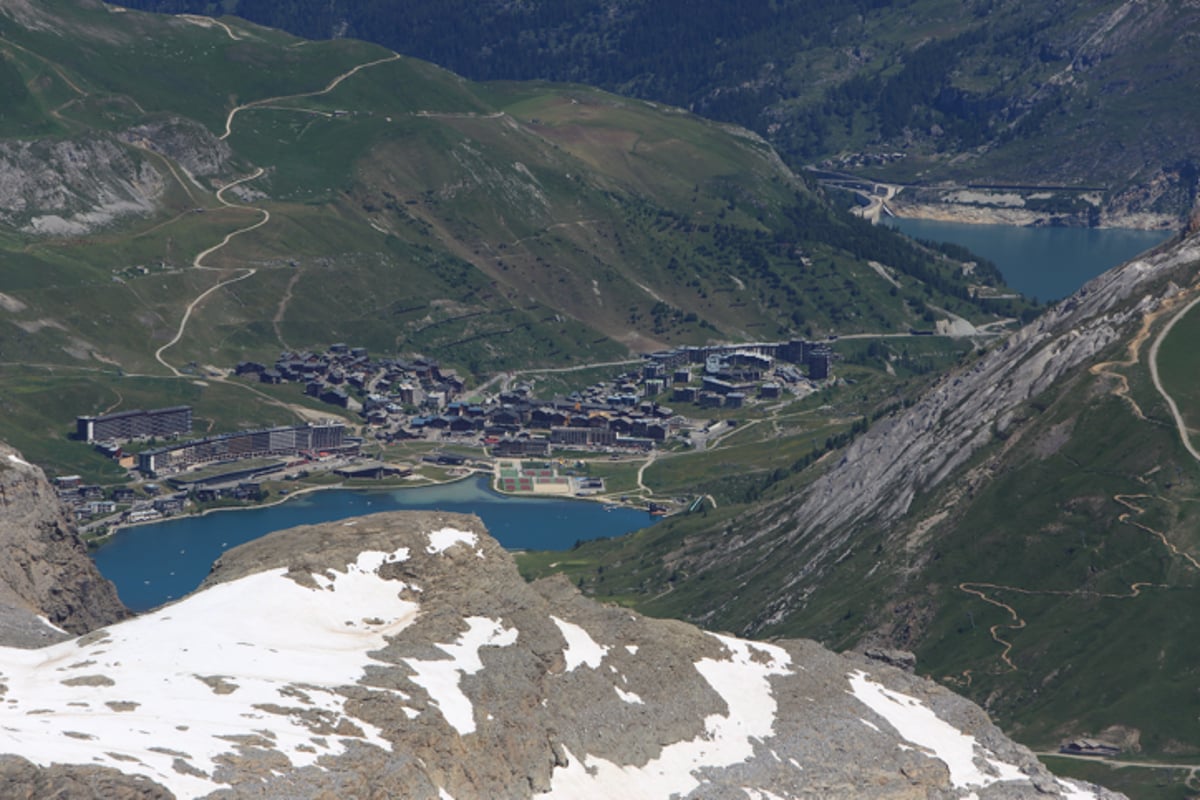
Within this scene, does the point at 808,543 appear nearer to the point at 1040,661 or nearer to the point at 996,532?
the point at 996,532

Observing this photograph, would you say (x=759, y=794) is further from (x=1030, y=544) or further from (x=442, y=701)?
(x=1030, y=544)

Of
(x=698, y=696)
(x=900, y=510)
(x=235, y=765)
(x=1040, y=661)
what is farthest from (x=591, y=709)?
(x=900, y=510)

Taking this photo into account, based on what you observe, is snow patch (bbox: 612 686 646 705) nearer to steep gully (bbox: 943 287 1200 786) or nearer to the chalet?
steep gully (bbox: 943 287 1200 786)

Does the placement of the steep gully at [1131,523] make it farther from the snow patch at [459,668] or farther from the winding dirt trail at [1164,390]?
the snow patch at [459,668]

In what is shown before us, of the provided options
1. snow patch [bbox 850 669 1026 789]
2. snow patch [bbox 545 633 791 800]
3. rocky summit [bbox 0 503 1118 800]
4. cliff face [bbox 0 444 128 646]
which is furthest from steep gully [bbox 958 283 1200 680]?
cliff face [bbox 0 444 128 646]

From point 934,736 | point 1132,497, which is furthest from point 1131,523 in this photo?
point 934,736

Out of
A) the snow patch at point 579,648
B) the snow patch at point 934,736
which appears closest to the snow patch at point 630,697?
the snow patch at point 579,648
